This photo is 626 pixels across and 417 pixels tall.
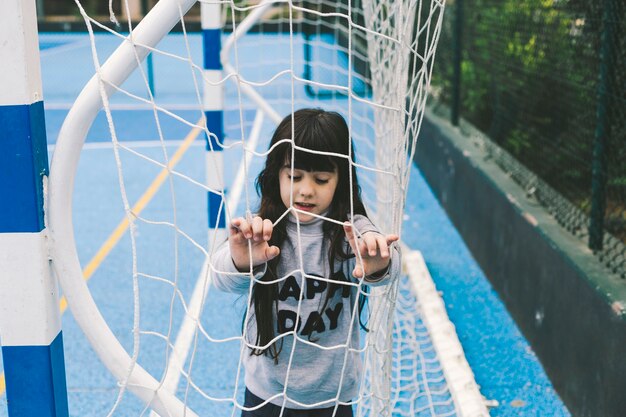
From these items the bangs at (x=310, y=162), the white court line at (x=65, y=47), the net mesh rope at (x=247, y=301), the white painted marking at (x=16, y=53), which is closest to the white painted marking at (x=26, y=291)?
the net mesh rope at (x=247, y=301)

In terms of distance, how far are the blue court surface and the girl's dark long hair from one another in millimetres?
104

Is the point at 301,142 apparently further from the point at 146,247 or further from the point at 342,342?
the point at 146,247

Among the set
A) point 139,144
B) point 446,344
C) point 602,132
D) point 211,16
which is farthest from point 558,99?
point 139,144

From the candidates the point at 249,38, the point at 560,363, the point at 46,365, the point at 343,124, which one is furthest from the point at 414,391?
the point at 249,38

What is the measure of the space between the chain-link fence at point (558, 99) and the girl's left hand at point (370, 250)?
1.51 metres

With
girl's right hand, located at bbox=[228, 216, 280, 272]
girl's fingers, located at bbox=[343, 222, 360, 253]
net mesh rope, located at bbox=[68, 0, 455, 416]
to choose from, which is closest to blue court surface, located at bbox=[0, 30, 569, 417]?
net mesh rope, located at bbox=[68, 0, 455, 416]

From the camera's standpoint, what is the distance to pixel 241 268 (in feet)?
6.35

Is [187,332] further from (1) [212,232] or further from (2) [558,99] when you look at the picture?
(2) [558,99]

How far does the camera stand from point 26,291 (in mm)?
1712

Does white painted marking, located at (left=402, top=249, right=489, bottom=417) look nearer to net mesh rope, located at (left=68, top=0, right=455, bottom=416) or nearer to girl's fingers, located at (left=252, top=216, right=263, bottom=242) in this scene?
net mesh rope, located at (left=68, top=0, right=455, bottom=416)

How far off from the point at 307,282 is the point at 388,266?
0.74 ft

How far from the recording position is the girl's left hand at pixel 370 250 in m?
1.82

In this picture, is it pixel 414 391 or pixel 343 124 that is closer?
pixel 343 124

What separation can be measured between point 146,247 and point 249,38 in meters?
13.6
